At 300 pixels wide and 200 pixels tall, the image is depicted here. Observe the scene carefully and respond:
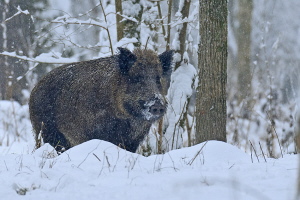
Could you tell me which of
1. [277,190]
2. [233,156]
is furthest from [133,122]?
[277,190]

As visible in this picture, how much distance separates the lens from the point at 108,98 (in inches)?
247

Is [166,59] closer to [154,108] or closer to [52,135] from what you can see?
[154,108]

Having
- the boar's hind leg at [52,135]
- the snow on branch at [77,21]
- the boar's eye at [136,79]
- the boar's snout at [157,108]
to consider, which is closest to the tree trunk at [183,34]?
the snow on branch at [77,21]

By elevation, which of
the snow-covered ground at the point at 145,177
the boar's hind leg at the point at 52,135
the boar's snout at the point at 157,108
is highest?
the boar's snout at the point at 157,108

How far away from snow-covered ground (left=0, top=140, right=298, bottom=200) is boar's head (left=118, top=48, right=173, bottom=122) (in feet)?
5.40

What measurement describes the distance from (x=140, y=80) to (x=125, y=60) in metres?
0.33

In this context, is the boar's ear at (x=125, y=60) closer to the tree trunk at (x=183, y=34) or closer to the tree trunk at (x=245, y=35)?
the tree trunk at (x=183, y=34)

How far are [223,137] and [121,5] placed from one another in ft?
9.55

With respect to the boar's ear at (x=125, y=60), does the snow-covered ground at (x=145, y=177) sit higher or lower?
lower

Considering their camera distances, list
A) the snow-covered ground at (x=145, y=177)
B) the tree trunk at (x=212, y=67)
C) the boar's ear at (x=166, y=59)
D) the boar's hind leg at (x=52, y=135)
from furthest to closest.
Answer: the boar's hind leg at (x=52, y=135), the boar's ear at (x=166, y=59), the tree trunk at (x=212, y=67), the snow-covered ground at (x=145, y=177)

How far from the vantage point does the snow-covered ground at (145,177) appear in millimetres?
2879

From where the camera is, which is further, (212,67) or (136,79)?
(136,79)

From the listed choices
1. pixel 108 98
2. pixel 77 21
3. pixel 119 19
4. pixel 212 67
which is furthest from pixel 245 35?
pixel 212 67

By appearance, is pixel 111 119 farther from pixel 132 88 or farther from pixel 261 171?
pixel 261 171
